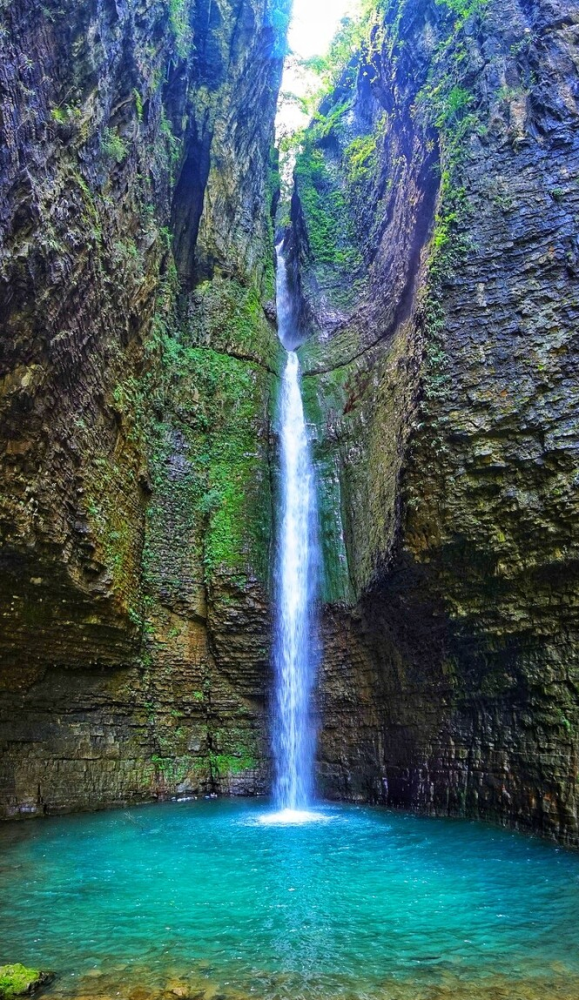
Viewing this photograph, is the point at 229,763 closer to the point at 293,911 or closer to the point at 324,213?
the point at 293,911

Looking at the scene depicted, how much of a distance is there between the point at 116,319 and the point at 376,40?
11509 millimetres

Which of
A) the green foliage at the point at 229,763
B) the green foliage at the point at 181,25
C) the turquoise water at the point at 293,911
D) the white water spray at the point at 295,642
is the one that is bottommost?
the turquoise water at the point at 293,911

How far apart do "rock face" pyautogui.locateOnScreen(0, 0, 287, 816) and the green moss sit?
6.05 metres

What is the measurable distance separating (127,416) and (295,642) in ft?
18.7

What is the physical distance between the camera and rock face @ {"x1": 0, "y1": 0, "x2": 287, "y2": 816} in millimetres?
8469

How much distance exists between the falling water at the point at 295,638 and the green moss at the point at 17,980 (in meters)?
8.76

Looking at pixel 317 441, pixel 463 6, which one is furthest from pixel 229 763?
pixel 463 6

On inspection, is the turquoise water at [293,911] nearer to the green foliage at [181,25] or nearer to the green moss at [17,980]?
the green moss at [17,980]

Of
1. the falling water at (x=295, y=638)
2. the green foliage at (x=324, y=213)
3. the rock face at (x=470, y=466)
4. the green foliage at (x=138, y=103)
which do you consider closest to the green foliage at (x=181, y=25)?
the green foliage at (x=138, y=103)

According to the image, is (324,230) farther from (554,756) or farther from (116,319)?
(554,756)

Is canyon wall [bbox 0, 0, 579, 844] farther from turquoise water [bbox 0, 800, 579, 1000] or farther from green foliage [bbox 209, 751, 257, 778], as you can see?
turquoise water [bbox 0, 800, 579, 1000]

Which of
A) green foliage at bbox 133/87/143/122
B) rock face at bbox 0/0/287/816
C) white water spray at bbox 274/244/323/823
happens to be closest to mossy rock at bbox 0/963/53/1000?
rock face at bbox 0/0/287/816

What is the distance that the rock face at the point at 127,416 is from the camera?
847 centimetres

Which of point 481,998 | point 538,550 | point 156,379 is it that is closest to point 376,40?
point 156,379
